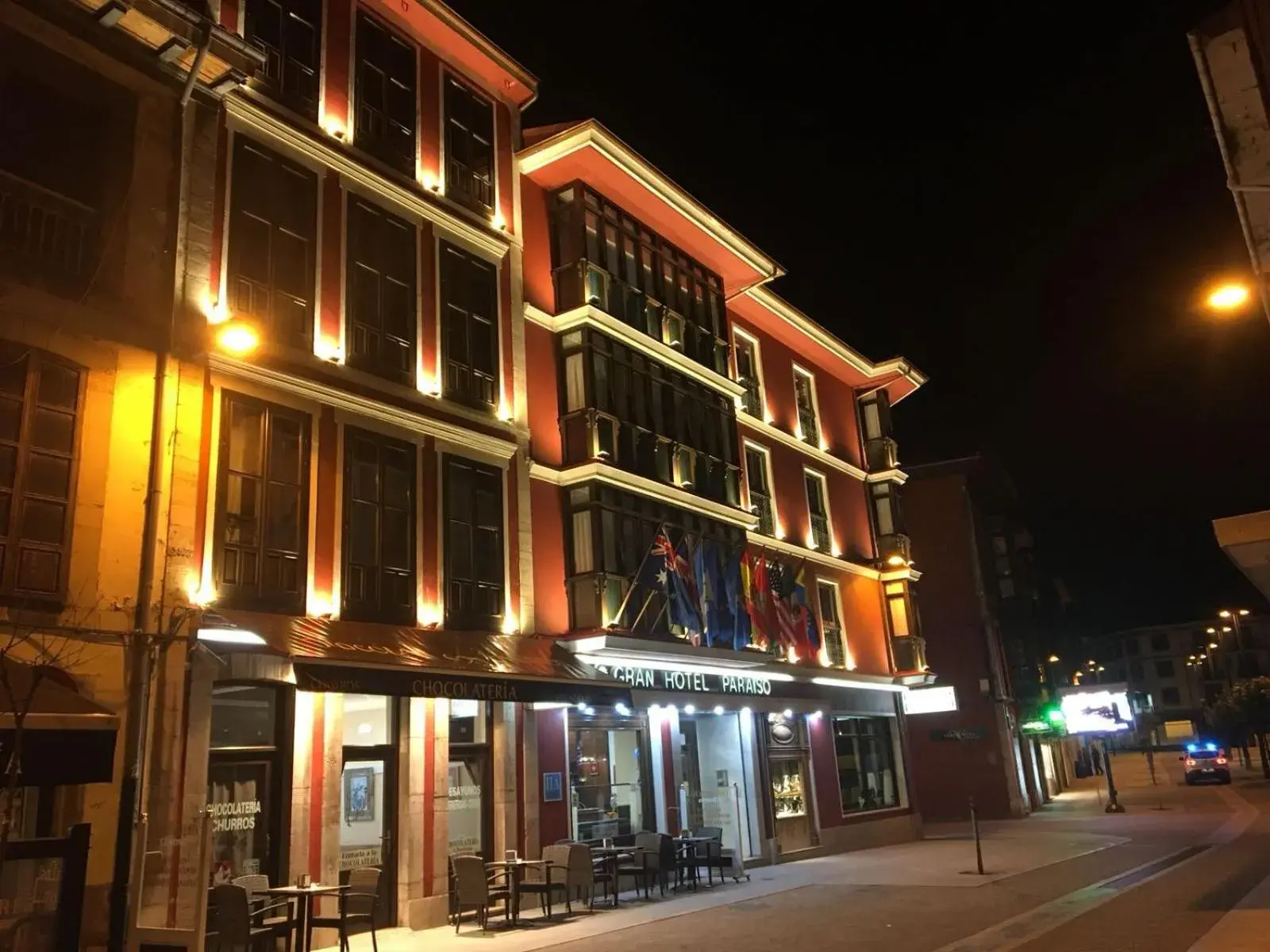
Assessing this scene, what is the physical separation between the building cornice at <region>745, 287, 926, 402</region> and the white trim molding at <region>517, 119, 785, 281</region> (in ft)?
4.63

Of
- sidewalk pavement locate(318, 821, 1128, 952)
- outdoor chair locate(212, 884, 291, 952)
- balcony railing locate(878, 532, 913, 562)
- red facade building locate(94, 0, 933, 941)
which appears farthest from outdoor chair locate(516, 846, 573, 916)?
balcony railing locate(878, 532, 913, 562)

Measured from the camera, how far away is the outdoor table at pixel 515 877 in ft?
46.4

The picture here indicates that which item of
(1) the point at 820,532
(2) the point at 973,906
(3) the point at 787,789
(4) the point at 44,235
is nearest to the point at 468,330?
(4) the point at 44,235

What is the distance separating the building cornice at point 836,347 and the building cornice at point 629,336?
3.92 m

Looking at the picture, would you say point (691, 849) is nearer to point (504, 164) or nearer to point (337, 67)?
point (504, 164)

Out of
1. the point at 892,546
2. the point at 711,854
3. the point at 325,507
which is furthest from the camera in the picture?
the point at 892,546

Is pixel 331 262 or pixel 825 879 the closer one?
pixel 331 262

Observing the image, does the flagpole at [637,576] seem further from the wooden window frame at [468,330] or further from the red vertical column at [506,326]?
the wooden window frame at [468,330]

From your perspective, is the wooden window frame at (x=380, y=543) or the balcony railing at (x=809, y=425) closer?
the wooden window frame at (x=380, y=543)

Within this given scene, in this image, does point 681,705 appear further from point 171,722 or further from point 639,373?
point 171,722

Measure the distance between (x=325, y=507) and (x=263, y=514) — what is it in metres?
1.01

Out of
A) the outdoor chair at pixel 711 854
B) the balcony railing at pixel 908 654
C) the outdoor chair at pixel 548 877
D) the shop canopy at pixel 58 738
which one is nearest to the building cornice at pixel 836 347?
the balcony railing at pixel 908 654

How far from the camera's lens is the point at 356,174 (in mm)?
15742

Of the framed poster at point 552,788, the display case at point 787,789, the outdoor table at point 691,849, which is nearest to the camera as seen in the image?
the framed poster at point 552,788
